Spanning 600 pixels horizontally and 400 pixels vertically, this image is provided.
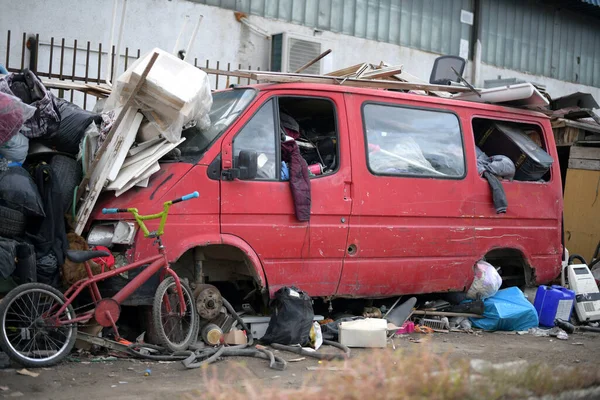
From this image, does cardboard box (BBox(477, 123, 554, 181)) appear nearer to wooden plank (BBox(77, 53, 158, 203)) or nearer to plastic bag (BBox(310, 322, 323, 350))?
plastic bag (BBox(310, 322, 323, 350))

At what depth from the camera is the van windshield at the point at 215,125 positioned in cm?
633

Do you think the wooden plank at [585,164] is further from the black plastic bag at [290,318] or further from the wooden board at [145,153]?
the wooden board at [145,153]

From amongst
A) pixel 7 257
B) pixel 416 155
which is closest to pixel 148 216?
pixel 7 257

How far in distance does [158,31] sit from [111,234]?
6005mm

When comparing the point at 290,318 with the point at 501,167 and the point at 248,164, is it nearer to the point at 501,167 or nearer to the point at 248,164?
the point at 248,164

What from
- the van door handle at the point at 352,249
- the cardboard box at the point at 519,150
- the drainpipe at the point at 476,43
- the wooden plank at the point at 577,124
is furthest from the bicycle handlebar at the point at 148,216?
the drainpipe at the point at 476,43

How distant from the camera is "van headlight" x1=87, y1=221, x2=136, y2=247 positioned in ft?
19.5

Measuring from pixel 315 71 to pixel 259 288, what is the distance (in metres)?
7.12

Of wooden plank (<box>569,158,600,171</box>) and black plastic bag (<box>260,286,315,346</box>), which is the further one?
wooden plank (<box>569,158,600,171</box>)

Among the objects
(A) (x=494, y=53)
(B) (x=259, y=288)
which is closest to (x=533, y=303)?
(B) (x=259, y=288)

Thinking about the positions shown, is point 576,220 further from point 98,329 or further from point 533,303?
point 98,329

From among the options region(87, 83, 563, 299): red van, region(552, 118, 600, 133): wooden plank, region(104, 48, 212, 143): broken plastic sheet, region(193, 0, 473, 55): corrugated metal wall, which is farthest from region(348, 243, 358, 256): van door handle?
region(193, 0, 473, 55): corrugated metal wall

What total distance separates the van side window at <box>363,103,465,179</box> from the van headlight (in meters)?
2.28

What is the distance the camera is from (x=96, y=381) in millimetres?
5172
